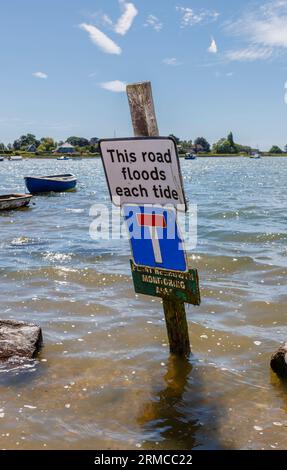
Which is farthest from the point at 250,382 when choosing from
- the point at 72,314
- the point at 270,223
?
the point at 270,223

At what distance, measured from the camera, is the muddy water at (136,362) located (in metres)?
4.84

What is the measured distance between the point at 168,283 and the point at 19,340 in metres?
2.17

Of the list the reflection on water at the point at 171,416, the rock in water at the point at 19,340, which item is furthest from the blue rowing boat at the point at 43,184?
the reflection on water at the point at 171,416

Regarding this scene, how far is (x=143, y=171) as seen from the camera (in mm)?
5301

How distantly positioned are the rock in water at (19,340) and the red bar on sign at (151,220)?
220 centimetres

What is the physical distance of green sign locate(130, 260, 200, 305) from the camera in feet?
17.7

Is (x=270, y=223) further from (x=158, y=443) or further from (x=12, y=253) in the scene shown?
(x=158, y=443)

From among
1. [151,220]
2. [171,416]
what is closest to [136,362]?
[171,416]

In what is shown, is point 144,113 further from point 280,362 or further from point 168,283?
point 280,362

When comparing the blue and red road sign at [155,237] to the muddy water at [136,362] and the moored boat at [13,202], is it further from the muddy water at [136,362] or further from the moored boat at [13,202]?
the moored boat at [13,202]

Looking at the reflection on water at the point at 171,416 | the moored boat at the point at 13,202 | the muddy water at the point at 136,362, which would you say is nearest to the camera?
the reflection on water at the point at 171,416

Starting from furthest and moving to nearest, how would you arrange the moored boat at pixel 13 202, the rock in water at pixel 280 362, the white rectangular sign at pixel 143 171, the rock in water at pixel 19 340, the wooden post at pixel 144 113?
the moored boat at pixel 13 202 → the rock in water at pixel 19 340 → the rock in water at pixel 280 362 → the wooden post at pixel 144 113 → the white rectangular sign at pixel 143 171

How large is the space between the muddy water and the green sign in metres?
1.04
